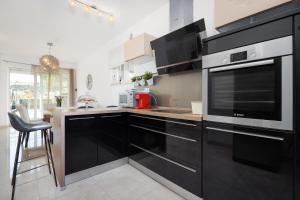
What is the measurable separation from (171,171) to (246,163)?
82 centimetres

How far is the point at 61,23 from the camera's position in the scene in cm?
327

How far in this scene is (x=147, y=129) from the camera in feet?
6.63

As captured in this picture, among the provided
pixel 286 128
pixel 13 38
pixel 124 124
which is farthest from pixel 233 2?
pixel 13 38

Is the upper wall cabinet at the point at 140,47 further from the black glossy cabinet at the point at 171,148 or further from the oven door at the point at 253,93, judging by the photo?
the oven door at the point at 253,93

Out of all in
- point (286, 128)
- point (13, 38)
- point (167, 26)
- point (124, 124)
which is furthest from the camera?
point (13, 38)

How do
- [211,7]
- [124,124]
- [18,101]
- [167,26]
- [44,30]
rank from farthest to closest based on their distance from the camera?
[18,101], [44,30], [167,26], [124,124], [211,7]

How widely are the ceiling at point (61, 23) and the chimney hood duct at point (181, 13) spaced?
33cm

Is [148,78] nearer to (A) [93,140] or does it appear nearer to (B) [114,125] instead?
(B) [114,125]

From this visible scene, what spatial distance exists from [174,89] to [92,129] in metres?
1.38

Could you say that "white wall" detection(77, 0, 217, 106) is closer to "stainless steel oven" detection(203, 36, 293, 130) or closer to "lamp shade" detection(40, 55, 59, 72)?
"stainless steel oven" detection(203, 36, 293, 130)

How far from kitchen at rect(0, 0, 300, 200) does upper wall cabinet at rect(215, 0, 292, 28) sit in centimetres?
1

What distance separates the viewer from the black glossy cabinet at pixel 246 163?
3.30 ft

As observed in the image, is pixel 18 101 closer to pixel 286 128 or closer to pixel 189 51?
pixel 189 51

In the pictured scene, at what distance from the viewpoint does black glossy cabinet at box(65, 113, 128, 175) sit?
1.85 meters
